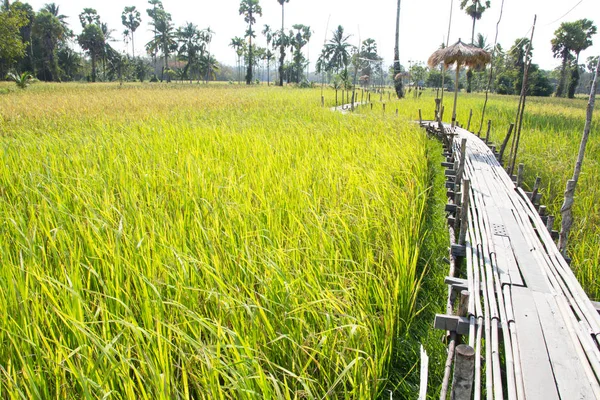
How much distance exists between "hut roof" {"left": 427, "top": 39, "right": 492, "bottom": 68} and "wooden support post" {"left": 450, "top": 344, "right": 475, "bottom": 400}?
8429 millimetres

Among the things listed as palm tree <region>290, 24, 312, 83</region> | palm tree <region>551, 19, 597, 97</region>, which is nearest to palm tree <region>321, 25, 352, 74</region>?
palm tree <region>290, 24, 312, 83</region>

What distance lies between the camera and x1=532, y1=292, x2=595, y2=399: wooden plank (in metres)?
1.41

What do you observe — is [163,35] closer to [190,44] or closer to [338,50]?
[190,44]

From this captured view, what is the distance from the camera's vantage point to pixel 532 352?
1.59 metres

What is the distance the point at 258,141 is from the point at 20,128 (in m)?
3.89

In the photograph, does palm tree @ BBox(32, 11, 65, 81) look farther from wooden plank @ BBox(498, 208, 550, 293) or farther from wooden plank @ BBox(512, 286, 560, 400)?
wooden plank @ BBox(512, 286, 560, 400)

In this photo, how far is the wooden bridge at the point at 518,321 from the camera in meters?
1.40

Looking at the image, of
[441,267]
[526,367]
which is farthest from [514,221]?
[526,367]

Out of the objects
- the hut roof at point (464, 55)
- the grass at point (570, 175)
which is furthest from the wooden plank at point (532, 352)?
the hut roof at point (464, 55)

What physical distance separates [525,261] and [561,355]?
0.91m

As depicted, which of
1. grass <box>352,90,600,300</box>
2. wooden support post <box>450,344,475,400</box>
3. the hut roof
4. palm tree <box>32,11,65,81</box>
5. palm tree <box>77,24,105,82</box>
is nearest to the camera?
wooden support post <box>450,344,475,400</box>

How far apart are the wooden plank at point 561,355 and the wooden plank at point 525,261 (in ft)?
0.48

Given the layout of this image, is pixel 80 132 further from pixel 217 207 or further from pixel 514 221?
pixel 514 221

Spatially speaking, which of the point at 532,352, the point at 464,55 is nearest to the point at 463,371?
the point at 532,352
